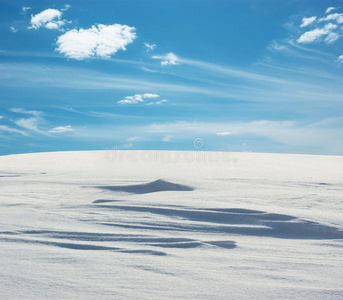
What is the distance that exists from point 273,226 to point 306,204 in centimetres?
95

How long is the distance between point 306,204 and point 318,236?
99 centimetres

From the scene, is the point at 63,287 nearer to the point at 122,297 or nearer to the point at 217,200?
the point at 122,297

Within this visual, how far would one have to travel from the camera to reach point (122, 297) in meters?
1.71

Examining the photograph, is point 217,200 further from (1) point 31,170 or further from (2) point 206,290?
(1) point 31,170

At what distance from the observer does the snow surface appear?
184 cm

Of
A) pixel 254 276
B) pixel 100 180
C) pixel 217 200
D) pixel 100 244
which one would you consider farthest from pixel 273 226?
pixel 100 180

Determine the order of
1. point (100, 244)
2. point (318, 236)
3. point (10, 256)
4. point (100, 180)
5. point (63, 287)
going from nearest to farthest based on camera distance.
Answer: point (63, 287) → point (10, 256) → point (100, 244) → point (318, 236) → point (100, 180)

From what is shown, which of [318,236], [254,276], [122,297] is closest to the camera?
[122,297]

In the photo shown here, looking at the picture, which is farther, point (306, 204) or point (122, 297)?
→ point (306, 204)

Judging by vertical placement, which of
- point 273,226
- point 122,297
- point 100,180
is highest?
point 100,180

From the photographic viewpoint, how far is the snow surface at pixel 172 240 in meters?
1.84

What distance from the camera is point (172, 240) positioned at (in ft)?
8.77

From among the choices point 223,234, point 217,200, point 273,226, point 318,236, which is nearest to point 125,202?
point 217,200

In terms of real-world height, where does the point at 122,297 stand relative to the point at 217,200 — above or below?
below
